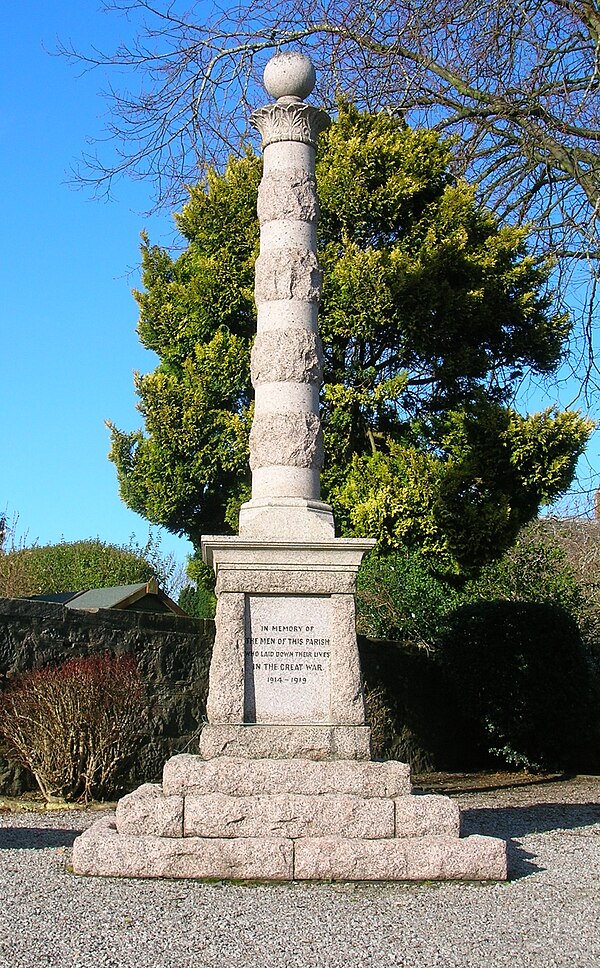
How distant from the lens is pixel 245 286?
46.3ft

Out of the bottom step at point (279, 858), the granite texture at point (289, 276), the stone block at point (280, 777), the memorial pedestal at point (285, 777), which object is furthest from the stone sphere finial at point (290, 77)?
the bottom step at point (279, 858)

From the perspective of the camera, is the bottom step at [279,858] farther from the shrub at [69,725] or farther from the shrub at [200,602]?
the shrub at [200,602]

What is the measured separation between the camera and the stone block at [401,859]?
19.2 ft

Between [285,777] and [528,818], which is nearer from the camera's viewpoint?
[285,777]

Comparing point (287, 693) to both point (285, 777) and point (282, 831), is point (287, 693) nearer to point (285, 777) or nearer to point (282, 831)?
point (285, 777)

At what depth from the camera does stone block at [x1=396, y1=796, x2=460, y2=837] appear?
6109 millimetres

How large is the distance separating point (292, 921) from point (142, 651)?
18.6ft

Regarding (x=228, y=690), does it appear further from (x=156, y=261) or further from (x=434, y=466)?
(x=156, y=261)

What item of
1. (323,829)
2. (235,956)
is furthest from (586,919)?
(235,956)

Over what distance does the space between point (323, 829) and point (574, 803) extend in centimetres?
540

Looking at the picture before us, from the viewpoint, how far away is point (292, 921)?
4.92 meters

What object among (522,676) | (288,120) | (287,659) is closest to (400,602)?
(522,676)

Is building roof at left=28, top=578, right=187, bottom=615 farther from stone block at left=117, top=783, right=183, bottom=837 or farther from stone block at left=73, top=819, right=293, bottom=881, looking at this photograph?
stone block at left=73, top=819, right=293, bottom=881

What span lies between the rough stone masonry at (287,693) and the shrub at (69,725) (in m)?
2.73
